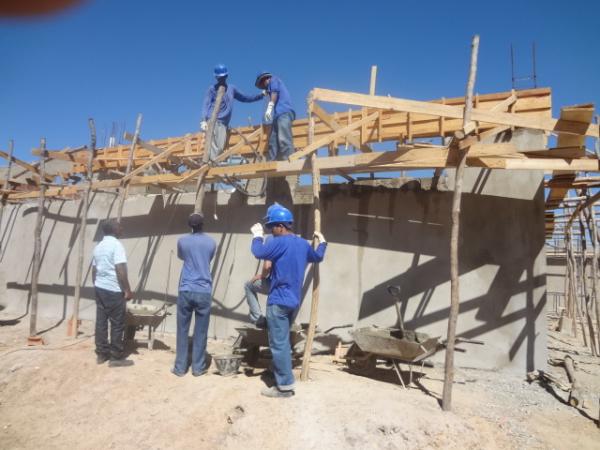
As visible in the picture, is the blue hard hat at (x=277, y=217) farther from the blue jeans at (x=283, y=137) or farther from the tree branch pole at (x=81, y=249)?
the tree branch pole at (x=81, y=249)

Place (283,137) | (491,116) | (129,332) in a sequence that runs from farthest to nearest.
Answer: (283,137), (129,332), (491,116)

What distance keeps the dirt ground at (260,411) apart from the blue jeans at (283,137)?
3.81 metres

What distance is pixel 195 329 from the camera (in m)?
5.47

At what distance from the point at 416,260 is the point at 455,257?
77.8 inches

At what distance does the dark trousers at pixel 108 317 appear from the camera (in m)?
5.76

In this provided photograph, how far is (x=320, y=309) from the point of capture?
719 cm

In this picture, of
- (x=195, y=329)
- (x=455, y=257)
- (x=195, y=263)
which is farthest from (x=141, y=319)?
(x=455, y=257)

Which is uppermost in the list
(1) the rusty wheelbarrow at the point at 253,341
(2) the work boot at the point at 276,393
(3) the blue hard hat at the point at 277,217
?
(3) the blue hard hat at the point at 277,217

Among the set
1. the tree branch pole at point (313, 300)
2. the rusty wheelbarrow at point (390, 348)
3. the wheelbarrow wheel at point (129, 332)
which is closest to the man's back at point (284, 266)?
the tree branch pole at point (313, 300)

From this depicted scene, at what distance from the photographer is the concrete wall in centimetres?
622

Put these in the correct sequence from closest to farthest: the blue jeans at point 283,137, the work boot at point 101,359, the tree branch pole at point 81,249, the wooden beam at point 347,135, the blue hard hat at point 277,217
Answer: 1. the blue hard hat at point 277,217
2. the work boot at point 101,359
3. the wooden beam at point 347,135
4. the blue jeans at point 283,137
5. the tree branch pole at point 81,249

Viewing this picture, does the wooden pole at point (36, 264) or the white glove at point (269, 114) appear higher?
the white glove at point (269, 114)

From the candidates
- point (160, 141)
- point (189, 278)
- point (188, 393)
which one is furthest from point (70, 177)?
point (188, 393)

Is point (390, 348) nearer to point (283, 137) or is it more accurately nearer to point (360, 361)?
point (360, 361)
